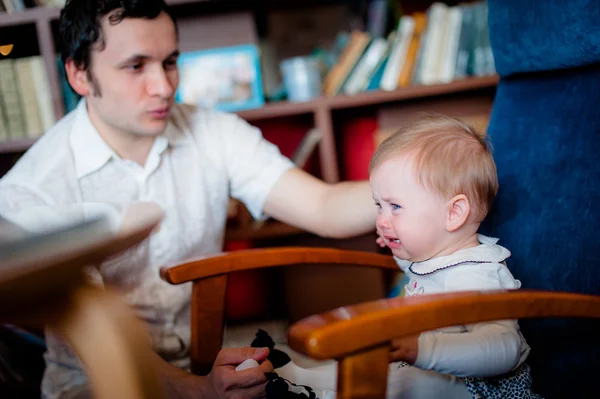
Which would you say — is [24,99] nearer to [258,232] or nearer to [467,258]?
[258,232]

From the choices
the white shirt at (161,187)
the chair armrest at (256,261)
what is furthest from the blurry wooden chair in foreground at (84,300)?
the white shirt at (161,187)

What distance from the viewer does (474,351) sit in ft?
2.53

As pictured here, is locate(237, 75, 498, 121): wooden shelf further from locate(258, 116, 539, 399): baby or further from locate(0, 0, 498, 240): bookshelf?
locate(258, 116, 539, 399): baby

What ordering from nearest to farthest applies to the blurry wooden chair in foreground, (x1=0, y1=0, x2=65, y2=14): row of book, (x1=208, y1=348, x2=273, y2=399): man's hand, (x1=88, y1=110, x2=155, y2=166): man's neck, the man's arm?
the blurry wooden chair in foreground → (x1=208, y1=348, x2=273, y2=399): man's hand → the man's arm → (x1=88, y1=110, x2=155, y2=166): man's neck → (x1=0, y1=0, x2=65, y2=14): row of book

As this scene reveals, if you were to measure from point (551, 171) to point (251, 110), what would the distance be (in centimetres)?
107

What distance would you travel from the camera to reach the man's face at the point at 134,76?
125 centimetres

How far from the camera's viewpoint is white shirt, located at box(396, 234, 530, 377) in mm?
749

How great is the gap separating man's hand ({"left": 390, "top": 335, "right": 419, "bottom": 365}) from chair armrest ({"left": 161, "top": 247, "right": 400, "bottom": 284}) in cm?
39

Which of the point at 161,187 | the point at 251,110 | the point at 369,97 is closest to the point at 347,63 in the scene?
the point at 369,97

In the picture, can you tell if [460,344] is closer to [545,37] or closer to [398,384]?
[398,384]

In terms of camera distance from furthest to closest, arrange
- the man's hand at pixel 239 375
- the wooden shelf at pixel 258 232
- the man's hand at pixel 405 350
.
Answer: the wooden shelf at pixel 258 232 < the man's hand at pixel 239 375 < the man's hand at pixel 405 350

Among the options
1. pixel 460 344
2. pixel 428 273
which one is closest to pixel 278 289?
pixel 428 273

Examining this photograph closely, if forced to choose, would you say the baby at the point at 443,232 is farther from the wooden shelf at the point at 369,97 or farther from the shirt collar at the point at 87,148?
the wooden shelf at the point at 369,97

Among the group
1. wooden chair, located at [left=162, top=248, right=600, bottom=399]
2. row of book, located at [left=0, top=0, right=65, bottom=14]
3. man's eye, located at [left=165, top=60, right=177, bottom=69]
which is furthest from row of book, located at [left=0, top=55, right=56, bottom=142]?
wooden chair, located at [left=162, top=248, right=600, bottom=399]
